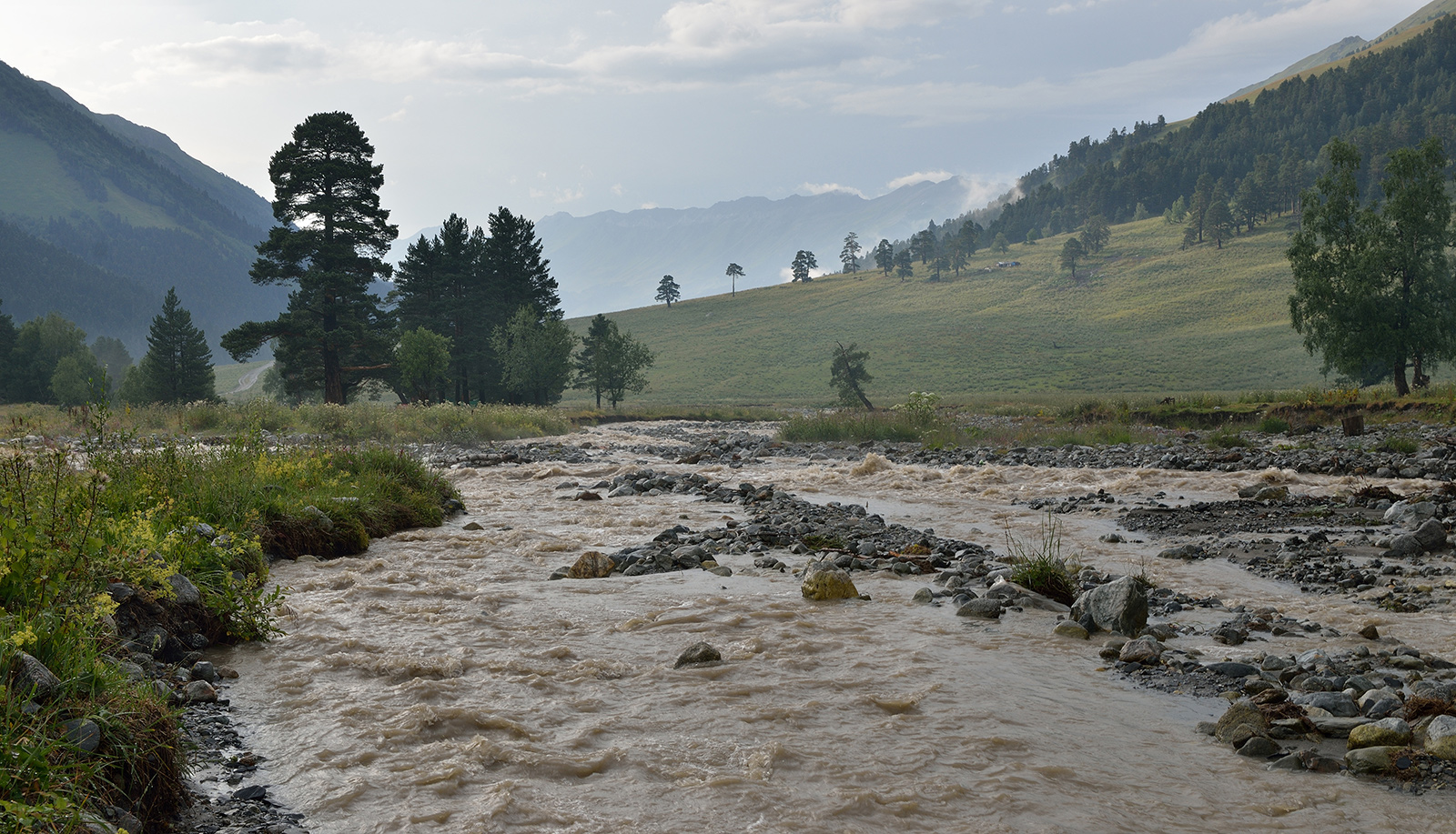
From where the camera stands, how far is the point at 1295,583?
27.9 ft

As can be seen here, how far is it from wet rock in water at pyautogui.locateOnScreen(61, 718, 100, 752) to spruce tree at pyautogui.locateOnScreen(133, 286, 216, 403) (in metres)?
74.5

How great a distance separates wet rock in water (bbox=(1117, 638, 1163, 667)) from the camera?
602cm

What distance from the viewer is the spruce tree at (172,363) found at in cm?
6611

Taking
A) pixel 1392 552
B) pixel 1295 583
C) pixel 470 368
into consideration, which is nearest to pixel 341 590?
pixel 1295 583

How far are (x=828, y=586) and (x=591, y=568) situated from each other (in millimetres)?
2877

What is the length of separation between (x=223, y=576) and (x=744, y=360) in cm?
10252

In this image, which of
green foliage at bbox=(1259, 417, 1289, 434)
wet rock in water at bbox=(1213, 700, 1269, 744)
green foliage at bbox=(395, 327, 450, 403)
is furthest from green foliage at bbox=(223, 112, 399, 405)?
wet rock in water at bbox=(1213, 700, 1269, 744)

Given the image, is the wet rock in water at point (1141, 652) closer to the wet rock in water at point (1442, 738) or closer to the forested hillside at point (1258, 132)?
the wet rock in water at point (1442, 738)

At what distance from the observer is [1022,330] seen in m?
103

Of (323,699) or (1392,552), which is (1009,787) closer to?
(323,699)

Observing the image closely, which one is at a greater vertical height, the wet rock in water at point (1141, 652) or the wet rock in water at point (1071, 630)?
the wet rock in water at point (1141, 652)

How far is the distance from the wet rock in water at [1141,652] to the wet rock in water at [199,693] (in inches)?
254

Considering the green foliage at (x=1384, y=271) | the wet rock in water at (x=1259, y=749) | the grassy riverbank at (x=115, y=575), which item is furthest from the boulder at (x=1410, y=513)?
the green foliage at (x=1384, y=271)

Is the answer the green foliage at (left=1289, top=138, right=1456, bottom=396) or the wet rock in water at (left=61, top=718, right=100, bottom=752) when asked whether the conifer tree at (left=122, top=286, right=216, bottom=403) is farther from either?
the green foliage at (left=1289, top=138, right=1456, bottom=396)
